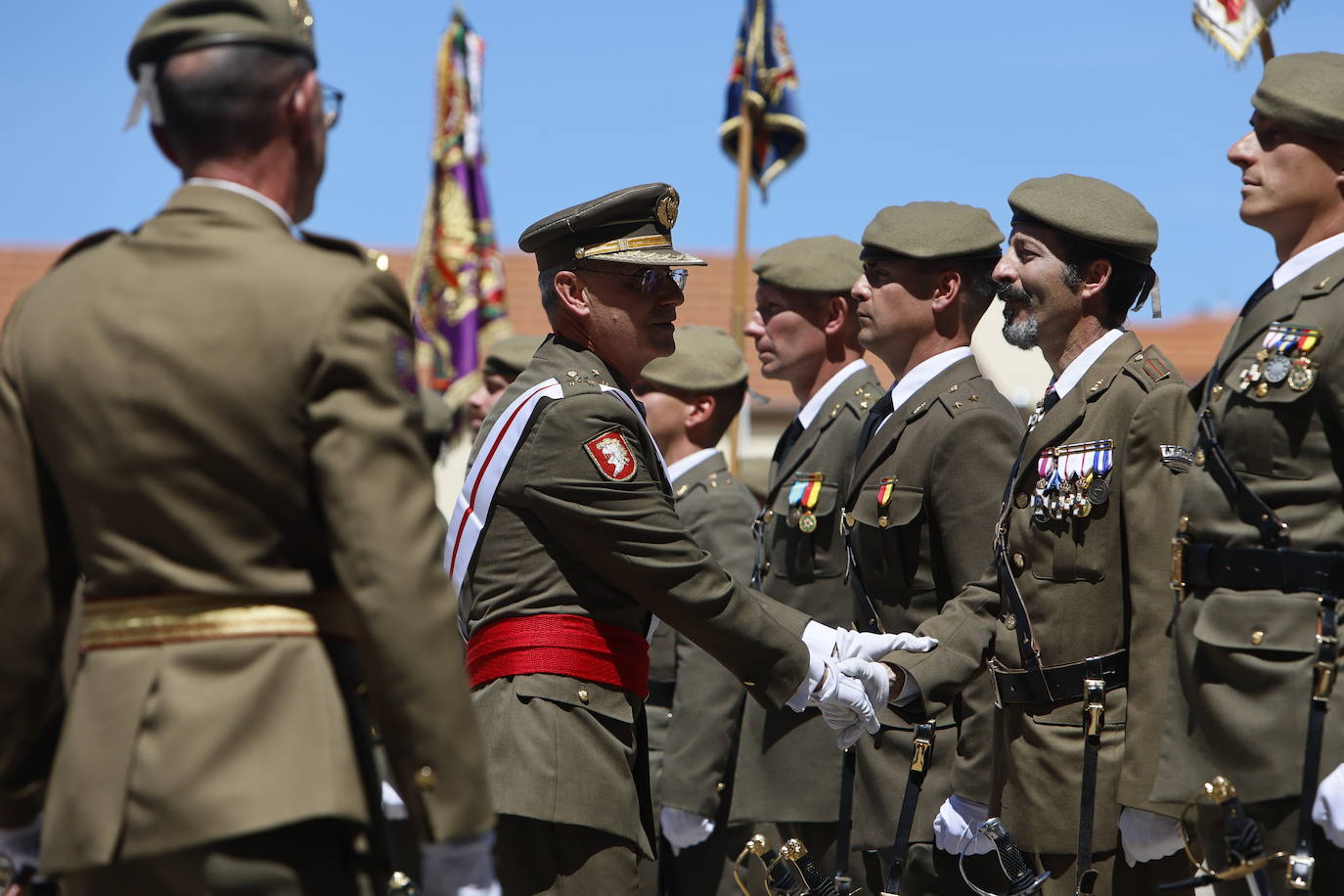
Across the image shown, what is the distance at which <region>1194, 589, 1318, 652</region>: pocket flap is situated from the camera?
11.4ft

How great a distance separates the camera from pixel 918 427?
5117 mm

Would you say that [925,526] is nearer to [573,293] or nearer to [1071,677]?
[1071,677]

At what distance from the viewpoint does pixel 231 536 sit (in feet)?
9.04

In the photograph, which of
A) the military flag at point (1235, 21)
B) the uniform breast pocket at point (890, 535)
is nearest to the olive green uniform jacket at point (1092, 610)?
the uniform breast pocket at point (890, 535)

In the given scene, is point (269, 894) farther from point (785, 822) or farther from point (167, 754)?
point (785, 822)

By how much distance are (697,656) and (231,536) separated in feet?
12.4

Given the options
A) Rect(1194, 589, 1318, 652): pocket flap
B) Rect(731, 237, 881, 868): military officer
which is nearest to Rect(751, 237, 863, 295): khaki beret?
Rect(731, 237, 881, 868): military officer

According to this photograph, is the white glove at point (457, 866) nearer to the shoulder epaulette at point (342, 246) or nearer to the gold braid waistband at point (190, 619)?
the gold braid waistband at point (190, 619)

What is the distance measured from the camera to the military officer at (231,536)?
8.75ft

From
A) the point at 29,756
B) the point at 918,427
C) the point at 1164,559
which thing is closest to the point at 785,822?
the point at 918,427

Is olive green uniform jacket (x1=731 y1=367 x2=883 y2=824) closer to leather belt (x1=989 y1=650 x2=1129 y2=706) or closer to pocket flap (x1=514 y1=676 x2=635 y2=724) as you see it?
leather belt (x1=989 y1=650 x2=1129 y2=706)

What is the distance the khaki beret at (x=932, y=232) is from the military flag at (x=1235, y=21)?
1.01m

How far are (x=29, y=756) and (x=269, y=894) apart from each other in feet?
2.24

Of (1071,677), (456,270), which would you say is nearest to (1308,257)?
(1071,677)
